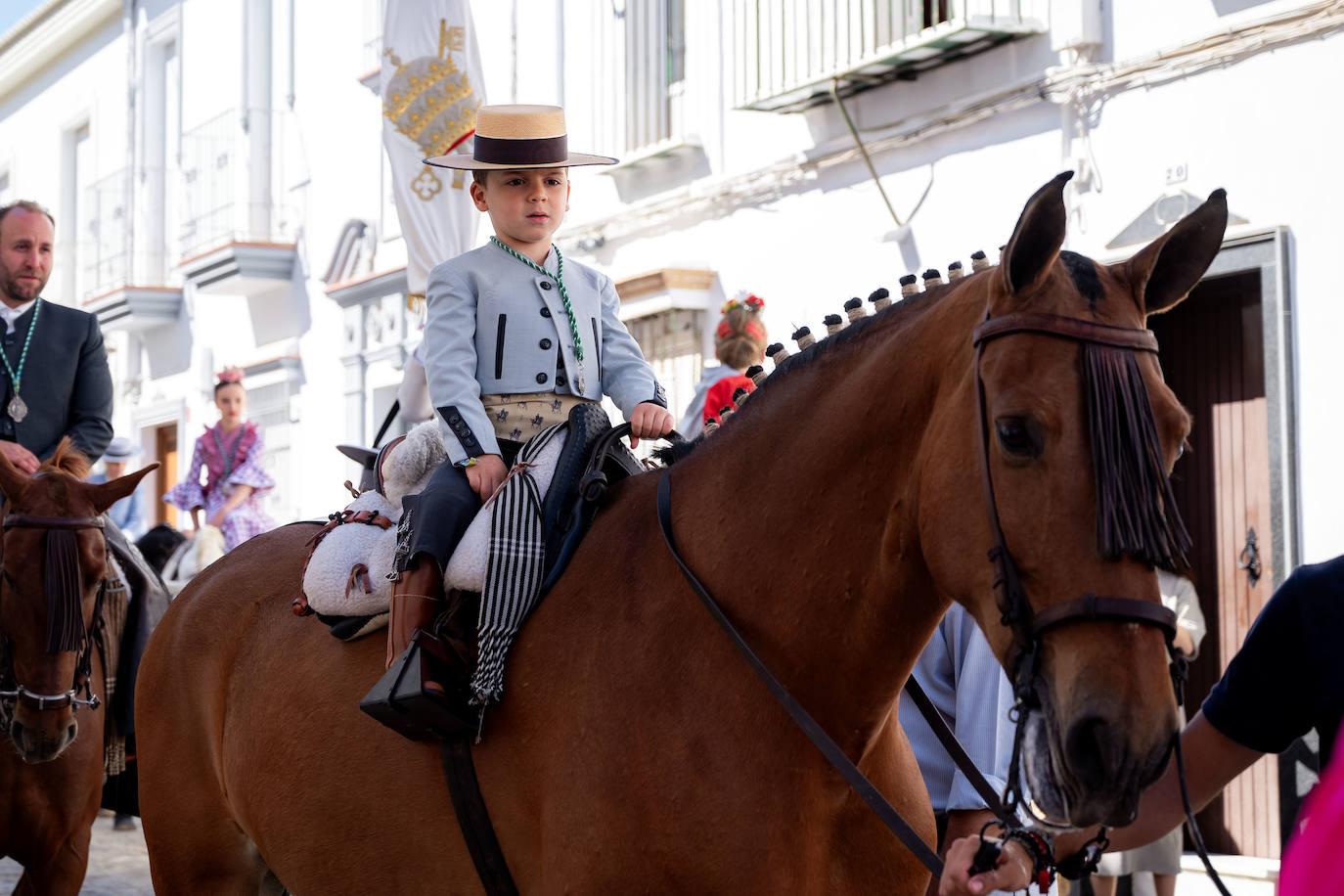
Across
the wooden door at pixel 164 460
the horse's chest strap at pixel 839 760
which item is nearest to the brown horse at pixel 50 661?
the horse's chest strap at pixel 839 760

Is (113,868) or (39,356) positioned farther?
(113,868)

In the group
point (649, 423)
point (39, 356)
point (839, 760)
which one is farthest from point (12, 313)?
point (839, 760)

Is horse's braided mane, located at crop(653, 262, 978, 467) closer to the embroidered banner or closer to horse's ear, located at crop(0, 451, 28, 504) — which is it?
horse's ear, located at crop(0, 451, 28, 504)

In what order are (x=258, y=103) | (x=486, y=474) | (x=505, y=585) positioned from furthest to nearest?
1. (x=258, y=103)
2. (x=486, y=474)
3. (x=505, y=585)

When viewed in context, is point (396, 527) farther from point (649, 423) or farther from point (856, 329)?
point (856, 329)

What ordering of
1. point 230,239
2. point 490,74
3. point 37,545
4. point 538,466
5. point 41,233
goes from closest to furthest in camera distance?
1. point 538,466
2. point 37,545
3. point 41,233
4. point 490,74
5. point 230,239

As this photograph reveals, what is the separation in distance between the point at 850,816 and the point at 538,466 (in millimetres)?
1036

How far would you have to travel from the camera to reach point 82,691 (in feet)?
→ 17.0

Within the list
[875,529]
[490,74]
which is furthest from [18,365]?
[490,74]

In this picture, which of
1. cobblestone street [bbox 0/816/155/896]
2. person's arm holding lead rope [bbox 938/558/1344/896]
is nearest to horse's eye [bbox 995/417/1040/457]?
person's arm holding lead rope [bbox 938/558/1344/896]

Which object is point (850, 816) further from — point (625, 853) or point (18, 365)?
point (18, 365)

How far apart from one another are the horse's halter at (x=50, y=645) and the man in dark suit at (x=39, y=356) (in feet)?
1.84

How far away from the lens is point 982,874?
→ 242 centimetres

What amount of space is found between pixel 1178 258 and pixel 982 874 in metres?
1.08
